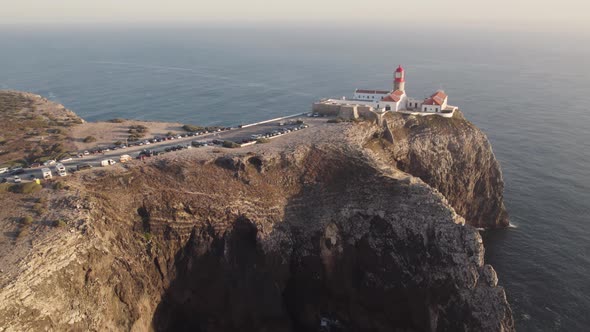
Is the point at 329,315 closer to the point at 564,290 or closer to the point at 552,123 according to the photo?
the point at 564,290

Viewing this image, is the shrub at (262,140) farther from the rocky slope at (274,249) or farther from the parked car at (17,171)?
the parked car at (17,171)

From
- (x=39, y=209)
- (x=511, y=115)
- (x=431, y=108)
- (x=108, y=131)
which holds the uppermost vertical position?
(x=431, y=108)

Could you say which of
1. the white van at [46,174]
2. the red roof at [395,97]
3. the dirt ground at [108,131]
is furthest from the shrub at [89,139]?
the red roof at [395,97]

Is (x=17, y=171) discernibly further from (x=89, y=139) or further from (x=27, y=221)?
(x=27, y=221)

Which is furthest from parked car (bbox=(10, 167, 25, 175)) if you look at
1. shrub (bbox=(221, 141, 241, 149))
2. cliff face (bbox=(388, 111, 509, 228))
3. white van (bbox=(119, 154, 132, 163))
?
cliff face (bbox=(388, 111, 509, 228))

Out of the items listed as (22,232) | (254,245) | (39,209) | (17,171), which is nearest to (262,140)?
(254,245)

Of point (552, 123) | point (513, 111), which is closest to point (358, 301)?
point (552, 123)
